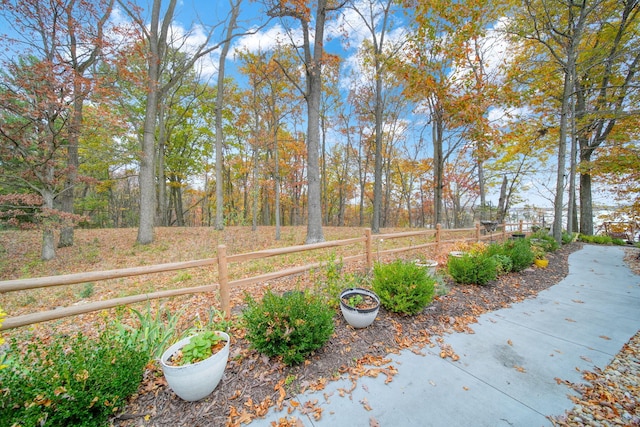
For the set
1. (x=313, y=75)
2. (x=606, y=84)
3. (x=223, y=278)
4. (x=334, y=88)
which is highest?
(x=334, y=88)

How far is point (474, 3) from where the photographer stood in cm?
576

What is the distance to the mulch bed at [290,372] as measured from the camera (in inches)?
67.5

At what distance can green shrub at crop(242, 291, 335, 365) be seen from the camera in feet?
6.85

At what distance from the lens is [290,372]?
209 cm

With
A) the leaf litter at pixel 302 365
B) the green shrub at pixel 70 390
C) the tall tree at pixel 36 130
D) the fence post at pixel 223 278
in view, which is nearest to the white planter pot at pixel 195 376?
the leaf litter at pixel 302 365

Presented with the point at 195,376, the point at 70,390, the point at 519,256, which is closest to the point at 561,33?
the point at 519,256

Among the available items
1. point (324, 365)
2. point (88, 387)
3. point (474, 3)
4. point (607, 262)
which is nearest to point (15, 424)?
point (88, 387)

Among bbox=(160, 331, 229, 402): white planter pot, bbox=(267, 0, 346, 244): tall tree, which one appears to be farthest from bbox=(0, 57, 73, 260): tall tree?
bbox=(160, 331, 229, 402): white planter pot

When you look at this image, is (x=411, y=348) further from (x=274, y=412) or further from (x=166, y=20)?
(x=166, y=20)

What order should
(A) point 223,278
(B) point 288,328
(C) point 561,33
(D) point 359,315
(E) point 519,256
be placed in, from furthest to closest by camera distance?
1. (C) point 561,33
2. (E) point 519,256
3. (A) point 223,278
4. (D) point 359,315
5. (B) point 288,328

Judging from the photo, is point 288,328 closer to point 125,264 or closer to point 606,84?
point 125,264

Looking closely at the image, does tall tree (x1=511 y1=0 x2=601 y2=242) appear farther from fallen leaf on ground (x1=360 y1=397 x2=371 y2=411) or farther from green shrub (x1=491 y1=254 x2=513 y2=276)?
fallen leaf on ground (x1=360 y1=397 x2=371 y2=411)

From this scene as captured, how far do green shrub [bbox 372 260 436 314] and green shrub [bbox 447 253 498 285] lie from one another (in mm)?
1402

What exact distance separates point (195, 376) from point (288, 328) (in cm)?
78
